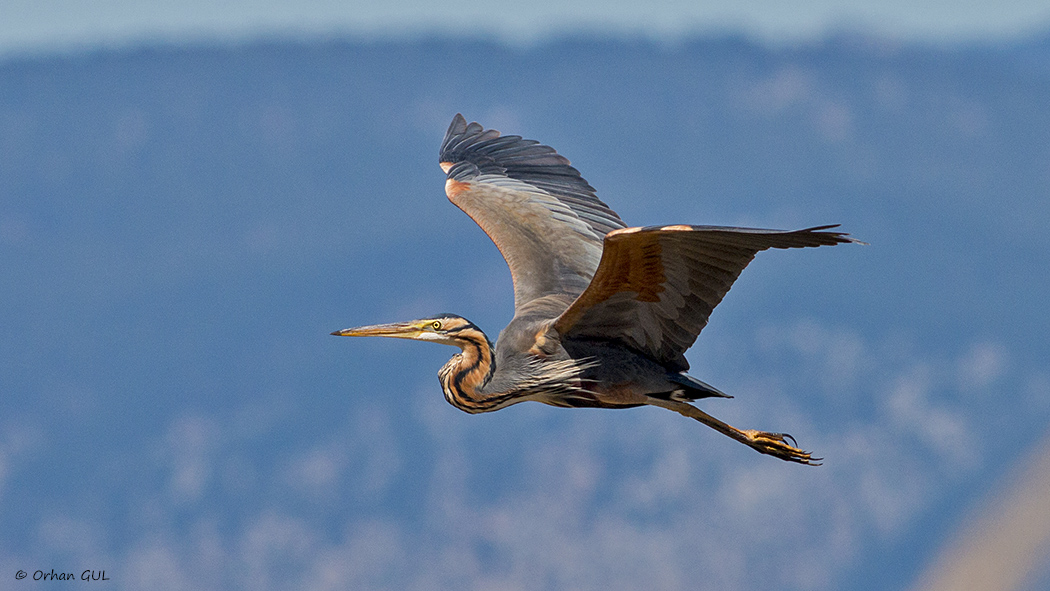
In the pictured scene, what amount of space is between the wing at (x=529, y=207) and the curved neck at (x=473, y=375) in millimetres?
966

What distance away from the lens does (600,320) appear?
24.2 feet

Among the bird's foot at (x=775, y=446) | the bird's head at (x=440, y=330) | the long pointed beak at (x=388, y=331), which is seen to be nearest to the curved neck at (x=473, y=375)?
the bird's head at (x=440, y=330)

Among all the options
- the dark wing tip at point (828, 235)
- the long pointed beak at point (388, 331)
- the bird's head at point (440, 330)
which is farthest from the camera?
the bird's head at point (440, 330)

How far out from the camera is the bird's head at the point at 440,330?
7.50 m

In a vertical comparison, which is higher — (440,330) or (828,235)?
(828,235)

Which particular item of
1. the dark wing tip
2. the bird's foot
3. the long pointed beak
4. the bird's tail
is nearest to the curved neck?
the long pointed beak

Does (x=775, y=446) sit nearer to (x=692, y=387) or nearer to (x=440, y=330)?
(x=692, y=387)

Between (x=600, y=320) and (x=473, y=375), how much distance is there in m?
0.77

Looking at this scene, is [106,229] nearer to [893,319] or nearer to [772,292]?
[772,292]

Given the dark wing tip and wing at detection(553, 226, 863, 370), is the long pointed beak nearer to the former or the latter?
wing at detection(553, 226, 863, 370)

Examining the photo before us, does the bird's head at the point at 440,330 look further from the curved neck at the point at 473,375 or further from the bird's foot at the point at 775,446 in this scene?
the bird's foot at the point at 775,446

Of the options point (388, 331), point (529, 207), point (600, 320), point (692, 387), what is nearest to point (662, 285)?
point (600, 320)

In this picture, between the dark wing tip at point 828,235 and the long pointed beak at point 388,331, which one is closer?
the dark wing tip at point 828,235

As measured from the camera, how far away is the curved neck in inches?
295
